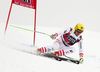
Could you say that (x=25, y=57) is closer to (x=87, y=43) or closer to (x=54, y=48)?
(x=54, y=48)

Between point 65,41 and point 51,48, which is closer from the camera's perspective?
point 51,48

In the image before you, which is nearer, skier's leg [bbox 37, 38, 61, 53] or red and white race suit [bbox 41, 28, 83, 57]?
skier's leg [bbox 37, 38, 61, 53]

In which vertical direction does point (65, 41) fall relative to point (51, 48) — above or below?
above

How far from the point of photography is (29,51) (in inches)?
290

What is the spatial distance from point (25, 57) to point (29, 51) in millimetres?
911

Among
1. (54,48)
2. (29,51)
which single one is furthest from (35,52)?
(54,48)

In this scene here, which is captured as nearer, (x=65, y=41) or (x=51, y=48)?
(x=51, y=48)

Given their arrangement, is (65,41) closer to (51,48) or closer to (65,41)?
(65,41)

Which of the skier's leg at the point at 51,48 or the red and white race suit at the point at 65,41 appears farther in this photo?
the red and white race suit at the point at 65,41

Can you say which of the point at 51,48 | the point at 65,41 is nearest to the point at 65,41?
the point at 65,41

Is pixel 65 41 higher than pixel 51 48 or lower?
higher

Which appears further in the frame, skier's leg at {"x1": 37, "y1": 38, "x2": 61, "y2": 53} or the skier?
the skier

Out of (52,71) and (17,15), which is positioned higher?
(17,15)

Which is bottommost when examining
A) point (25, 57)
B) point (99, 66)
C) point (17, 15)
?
point (99, 66)
